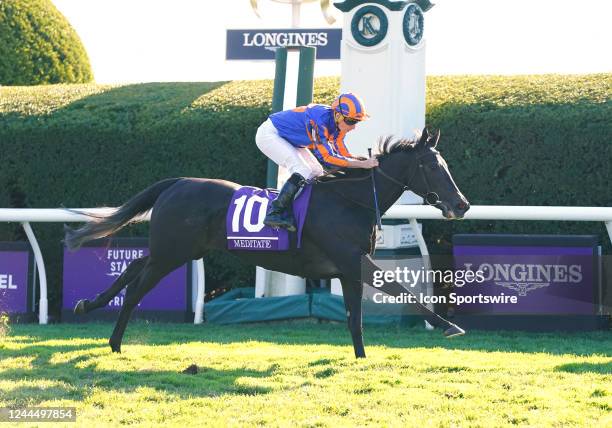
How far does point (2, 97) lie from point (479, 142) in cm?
526

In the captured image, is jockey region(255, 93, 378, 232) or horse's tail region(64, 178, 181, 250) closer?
jockey region(255, 93, 378, 232)

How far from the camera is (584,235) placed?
7.84 metres

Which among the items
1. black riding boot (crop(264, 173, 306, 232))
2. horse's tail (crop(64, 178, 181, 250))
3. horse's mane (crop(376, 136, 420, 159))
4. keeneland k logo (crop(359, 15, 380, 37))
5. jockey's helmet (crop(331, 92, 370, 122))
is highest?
keeneland k logo (crop(359, 15, 380, 37))

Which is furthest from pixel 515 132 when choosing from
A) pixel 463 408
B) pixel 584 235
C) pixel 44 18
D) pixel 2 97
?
pixel 44 18

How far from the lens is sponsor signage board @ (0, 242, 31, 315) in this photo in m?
8.93

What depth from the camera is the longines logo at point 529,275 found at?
25.5 feet

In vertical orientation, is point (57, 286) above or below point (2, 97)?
below

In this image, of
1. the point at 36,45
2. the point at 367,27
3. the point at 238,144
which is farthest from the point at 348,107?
the point at 36,45

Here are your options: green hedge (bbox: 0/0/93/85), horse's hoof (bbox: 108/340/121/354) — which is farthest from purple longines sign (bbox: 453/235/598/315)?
green hedge (bbox: 0/0/93/85)

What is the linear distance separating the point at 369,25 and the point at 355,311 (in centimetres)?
337

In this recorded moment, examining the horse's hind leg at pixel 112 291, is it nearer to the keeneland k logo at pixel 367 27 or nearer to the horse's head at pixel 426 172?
the horse's head at pixel 426 172

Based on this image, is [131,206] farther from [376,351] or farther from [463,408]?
[463,408]

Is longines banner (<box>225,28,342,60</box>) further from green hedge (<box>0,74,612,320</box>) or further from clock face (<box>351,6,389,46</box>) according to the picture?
clock face (<box>351,6,389,46</box>)

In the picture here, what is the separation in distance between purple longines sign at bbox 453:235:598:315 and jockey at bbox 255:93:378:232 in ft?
6.09
